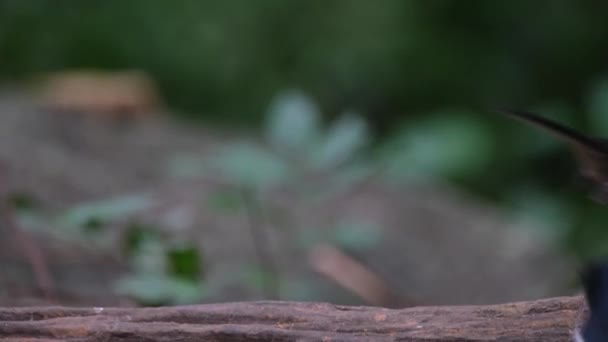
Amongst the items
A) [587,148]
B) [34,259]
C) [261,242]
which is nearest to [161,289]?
[34,259]

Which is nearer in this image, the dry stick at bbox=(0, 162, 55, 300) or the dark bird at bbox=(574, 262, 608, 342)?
the dark bird at bbox=(574, 262, 608, 342)

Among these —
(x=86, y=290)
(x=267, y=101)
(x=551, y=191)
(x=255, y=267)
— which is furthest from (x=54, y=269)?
(x=551, y=191)

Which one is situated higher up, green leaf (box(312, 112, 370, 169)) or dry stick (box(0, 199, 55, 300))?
green leaf (box(312, 112, 370, 169))

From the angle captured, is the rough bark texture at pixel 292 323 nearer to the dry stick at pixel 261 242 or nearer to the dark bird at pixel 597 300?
the dark bird at pixel 597 300

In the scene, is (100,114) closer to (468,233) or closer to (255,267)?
(468,233)

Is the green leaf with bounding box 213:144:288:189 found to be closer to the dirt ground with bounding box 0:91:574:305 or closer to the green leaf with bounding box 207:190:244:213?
the green leaf with bounding box 207:190:244:213

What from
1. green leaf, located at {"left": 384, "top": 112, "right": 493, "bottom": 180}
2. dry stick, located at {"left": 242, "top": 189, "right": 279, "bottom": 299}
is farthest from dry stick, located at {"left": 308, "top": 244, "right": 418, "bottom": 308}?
green leaf, located at {"left": 384, "top": 112, "right": 493, "bottom": 180}
